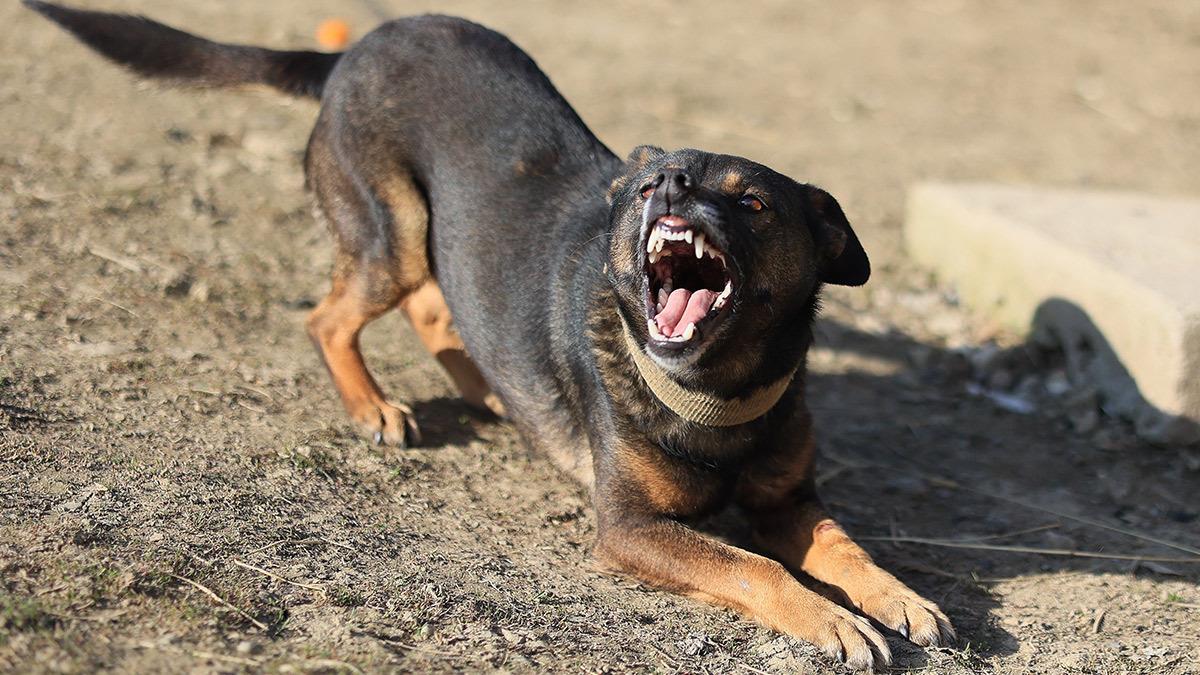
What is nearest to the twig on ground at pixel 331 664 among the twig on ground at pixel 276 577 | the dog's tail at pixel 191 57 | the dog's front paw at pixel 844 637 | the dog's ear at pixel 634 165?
the twig on ground at pixel 276 577

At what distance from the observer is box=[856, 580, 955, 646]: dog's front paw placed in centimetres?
411

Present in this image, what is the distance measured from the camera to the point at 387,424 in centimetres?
520

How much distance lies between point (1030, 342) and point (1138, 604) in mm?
2302

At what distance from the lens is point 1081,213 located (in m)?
7.07

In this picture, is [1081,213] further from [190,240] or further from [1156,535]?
[190,240]

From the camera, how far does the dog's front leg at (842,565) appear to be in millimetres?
4145

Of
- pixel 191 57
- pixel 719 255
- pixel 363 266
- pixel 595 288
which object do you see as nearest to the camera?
pixel 719 255

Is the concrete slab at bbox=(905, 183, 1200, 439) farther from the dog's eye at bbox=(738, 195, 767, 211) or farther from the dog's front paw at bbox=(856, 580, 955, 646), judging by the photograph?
the dog's eye at bbox=(738, 195, 767, 211)

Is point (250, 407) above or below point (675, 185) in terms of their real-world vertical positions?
below

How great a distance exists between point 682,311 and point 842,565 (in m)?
1.06

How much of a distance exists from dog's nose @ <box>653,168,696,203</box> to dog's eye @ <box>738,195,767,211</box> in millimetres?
279

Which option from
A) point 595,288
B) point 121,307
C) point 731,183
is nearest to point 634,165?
point 595,288

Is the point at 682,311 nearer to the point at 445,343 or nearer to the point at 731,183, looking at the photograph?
the point at 731,183

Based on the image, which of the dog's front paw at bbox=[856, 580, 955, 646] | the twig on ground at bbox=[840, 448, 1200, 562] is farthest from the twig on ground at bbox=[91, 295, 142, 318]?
the dog's front paw at bbox=[856, 580, 955, 646]
